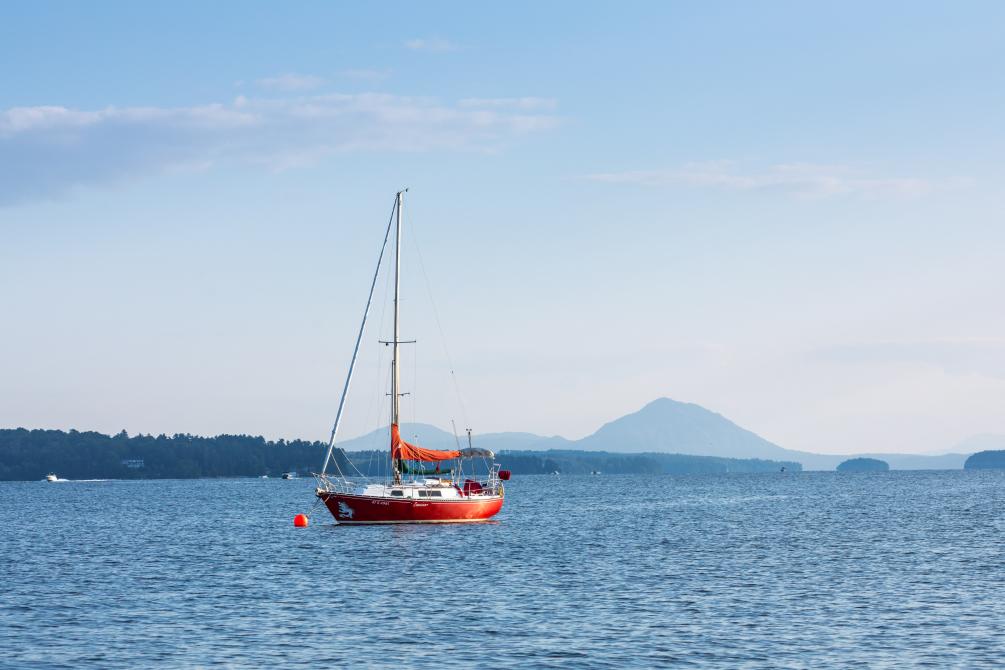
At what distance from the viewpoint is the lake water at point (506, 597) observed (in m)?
41.5

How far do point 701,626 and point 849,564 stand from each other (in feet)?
89.7

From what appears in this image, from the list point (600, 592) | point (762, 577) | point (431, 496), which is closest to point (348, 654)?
point (600, 592)

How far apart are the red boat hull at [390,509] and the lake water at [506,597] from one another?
1333 mm

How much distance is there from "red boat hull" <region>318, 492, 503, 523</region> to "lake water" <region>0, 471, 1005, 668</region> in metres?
1.33

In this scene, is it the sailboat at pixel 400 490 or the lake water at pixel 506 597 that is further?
the sailboat at pixel 400 490

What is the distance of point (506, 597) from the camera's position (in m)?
55.9

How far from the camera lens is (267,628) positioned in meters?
47.1

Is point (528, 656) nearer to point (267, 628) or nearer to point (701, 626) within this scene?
point (701, 626)

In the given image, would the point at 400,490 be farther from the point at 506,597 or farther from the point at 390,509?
the point at 506,597

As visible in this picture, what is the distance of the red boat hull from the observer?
93812mm

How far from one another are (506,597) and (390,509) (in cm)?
3940

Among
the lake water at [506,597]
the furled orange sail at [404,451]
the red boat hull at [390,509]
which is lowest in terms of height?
the lake water at [506,597]

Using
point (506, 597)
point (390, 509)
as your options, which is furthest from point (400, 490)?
point (506, 597)

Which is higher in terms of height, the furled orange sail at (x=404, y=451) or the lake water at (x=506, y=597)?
the furled orange sail at (x=404, y=451)
